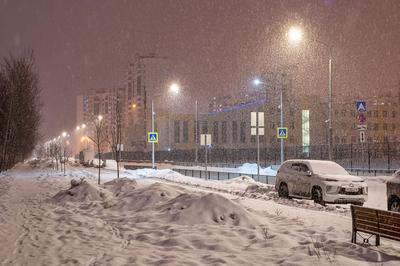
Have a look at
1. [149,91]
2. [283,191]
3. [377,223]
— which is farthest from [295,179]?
[149,91]

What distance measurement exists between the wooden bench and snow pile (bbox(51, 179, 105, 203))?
11355 millimetres

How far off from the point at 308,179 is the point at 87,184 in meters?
8.99

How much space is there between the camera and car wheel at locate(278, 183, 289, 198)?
67.1ft

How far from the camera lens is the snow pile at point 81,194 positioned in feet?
62.5

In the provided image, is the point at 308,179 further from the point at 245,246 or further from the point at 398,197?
the point at 245,246

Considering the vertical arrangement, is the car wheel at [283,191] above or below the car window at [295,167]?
below

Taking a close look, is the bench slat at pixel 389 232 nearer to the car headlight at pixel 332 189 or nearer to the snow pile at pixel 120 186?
the car headlight at pixel 332 189

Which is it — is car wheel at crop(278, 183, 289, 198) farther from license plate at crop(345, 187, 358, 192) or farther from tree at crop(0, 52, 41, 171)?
tree at crop(0, 52, 41, 171)

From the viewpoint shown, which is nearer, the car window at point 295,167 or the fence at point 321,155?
the car window at point 295,167

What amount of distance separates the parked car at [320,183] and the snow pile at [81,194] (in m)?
7.56

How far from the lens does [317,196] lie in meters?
18.0

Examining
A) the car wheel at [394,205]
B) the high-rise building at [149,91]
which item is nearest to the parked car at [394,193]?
the car wheel at [394,205]

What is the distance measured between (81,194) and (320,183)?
933 centimetres

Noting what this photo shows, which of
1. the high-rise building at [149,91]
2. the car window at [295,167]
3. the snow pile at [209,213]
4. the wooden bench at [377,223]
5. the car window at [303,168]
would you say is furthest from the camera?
the high-rise building at [149,91]
